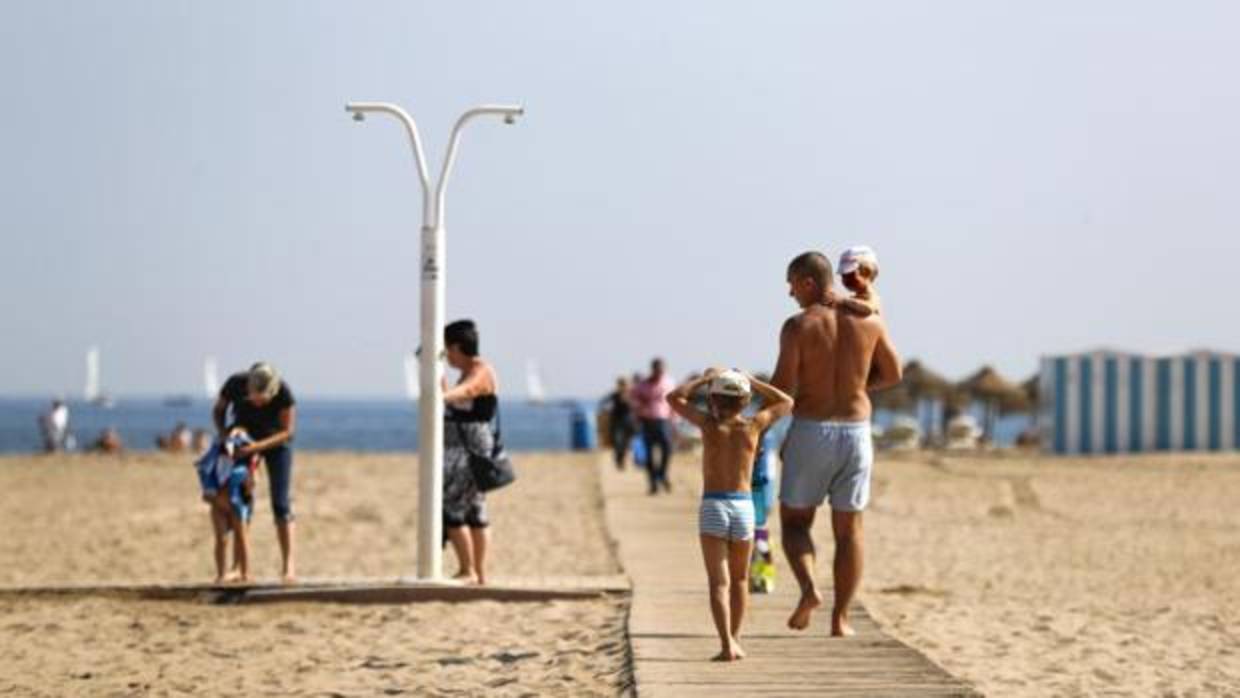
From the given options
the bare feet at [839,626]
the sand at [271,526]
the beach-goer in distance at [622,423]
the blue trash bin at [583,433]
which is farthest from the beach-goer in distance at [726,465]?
the blue trash bin at [583,433]

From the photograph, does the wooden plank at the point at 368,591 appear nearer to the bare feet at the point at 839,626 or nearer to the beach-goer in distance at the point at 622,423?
the bare feet at the point at 839,626

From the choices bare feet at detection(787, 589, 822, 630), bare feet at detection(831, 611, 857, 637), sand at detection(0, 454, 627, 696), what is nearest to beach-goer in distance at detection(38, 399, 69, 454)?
sand at detection(0, 454, 627, 696)

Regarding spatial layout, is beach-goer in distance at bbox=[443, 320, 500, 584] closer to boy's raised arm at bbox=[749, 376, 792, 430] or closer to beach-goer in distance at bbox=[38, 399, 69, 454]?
boy's raised arm at bbox=[749, 376, 792, 430]

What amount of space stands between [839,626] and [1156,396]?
2890cm

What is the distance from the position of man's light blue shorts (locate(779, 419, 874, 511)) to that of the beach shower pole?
3.15 meters

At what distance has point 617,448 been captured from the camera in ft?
95.0

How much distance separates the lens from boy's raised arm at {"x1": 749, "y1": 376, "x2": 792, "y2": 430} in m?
8.27

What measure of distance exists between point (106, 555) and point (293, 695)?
8671 mm

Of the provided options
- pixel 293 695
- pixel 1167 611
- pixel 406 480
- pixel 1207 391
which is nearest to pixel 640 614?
pixel 293 695

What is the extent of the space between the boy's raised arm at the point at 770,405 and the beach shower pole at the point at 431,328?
3.24 m

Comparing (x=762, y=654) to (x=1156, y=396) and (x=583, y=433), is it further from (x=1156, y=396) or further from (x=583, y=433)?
(x=583, y=433)

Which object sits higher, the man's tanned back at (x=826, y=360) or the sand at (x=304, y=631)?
the man's tanned back at (x=826, y=360)

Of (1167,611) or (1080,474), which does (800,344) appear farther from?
(1080,474)

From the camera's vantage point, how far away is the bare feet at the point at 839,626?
9102mm
